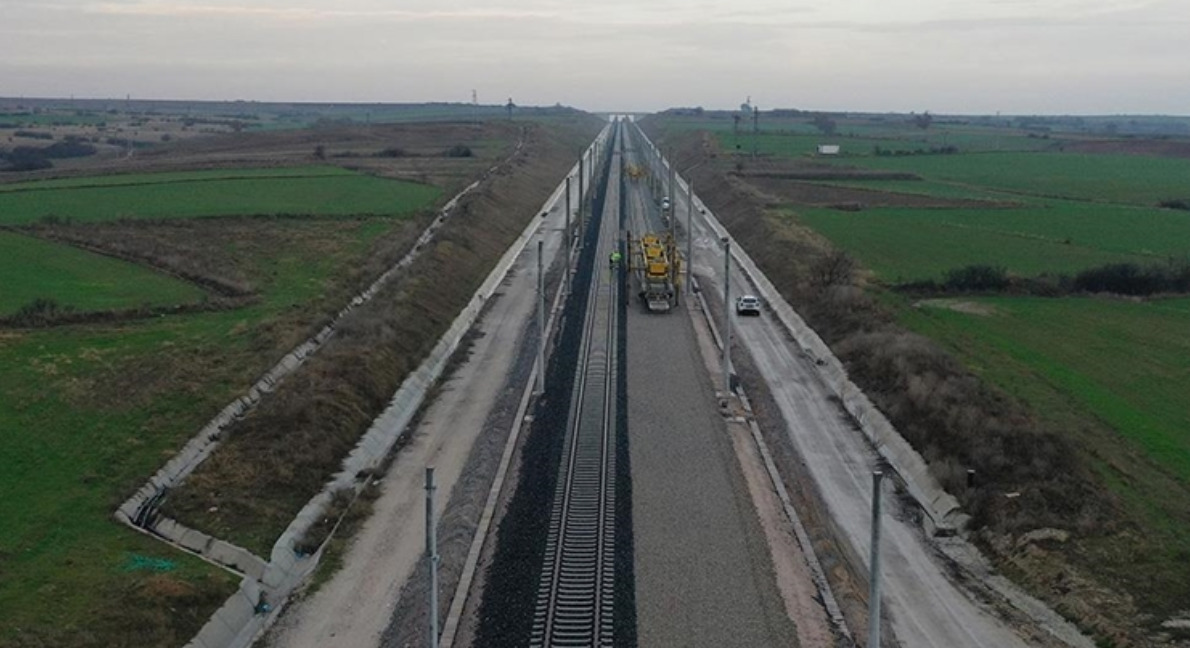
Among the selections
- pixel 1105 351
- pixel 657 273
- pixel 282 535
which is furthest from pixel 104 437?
pixel 1105 351

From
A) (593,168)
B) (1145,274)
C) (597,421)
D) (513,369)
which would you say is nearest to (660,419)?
(597,421)

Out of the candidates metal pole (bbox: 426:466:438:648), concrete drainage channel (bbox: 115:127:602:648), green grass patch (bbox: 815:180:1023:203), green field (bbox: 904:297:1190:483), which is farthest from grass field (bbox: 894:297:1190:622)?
green grass patch (bbox: 815:180:1023:203)

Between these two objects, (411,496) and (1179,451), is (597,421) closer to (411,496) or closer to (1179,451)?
(411,496)

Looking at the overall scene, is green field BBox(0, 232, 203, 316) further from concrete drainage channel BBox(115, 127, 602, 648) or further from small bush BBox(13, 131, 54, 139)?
small bush BBox(13, 131, 54, 139)

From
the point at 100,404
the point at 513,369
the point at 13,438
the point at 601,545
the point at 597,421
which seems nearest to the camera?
the point at 601,545

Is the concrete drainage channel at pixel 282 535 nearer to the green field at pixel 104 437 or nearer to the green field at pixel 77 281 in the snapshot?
the green field at pixel 104 437
